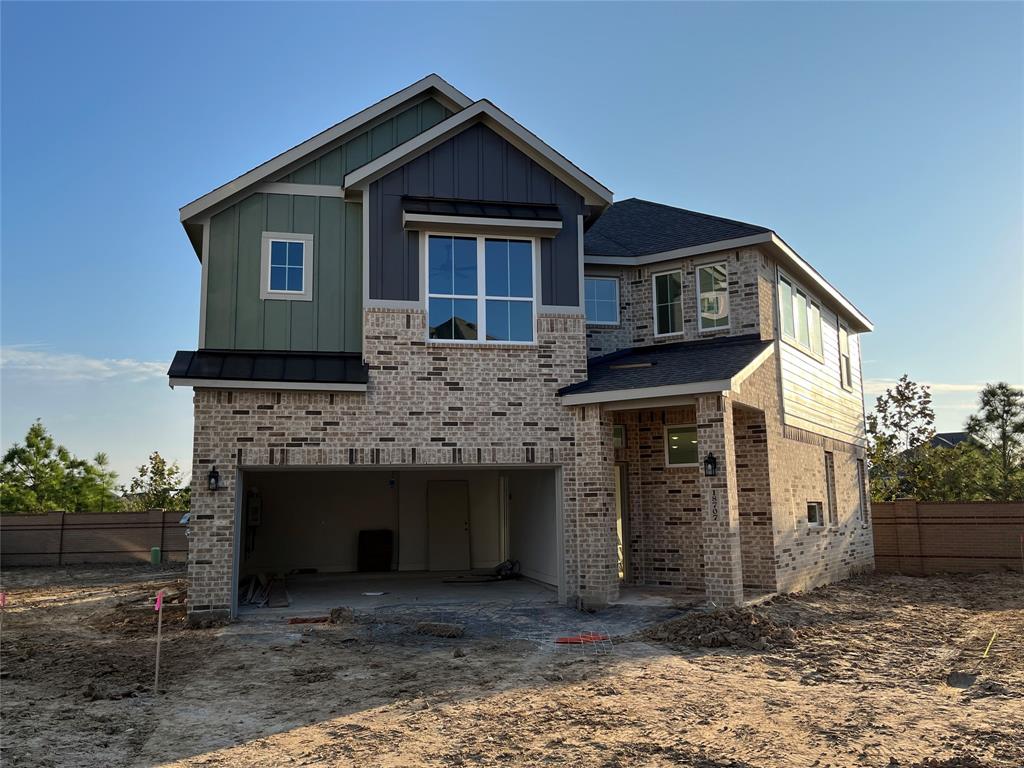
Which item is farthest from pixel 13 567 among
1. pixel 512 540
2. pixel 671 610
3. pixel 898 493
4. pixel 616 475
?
pixel 898 493

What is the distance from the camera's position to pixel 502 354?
12727 millimetres

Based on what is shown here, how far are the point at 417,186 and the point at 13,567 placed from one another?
17.0 meters

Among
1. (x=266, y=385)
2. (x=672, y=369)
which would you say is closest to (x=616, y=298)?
(x=672, y=369)

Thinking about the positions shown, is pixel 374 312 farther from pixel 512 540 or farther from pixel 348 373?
pixel 512 540

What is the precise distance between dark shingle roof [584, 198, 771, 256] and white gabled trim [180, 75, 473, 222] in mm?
3830

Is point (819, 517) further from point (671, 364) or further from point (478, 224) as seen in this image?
point (478, 224)

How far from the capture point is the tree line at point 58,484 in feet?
91.1

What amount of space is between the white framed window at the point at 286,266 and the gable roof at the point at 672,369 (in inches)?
182

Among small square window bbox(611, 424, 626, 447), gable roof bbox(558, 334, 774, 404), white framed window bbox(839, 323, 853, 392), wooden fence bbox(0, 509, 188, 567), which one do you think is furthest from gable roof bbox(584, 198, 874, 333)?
wooden fence bbox(0, 509, 188, 567)

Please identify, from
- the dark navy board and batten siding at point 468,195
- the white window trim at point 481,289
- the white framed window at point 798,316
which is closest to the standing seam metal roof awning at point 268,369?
the dark navy board and batten siding at point 468,195

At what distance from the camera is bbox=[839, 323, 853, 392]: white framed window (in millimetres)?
18328

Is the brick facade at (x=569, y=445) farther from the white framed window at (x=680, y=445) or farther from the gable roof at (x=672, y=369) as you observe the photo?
the gable roof at (x=672, y=369)

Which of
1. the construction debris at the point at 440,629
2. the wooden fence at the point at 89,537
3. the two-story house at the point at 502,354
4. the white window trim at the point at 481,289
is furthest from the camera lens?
the wooden fence at the point at 89,537

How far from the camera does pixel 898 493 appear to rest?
2578cm
